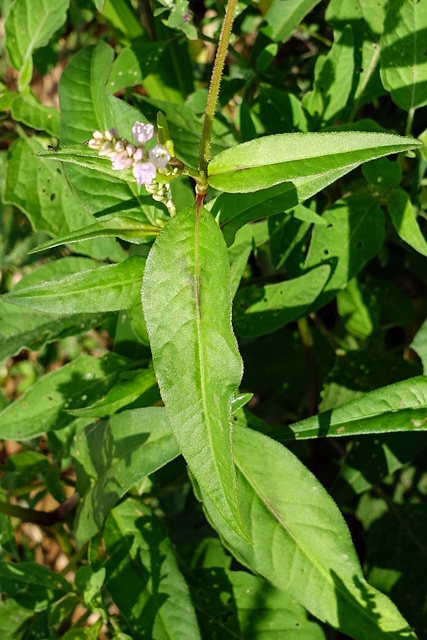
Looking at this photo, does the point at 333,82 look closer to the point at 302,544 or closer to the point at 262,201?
the point at 262,201

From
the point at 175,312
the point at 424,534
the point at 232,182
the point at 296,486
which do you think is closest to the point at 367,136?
the point at 232,182

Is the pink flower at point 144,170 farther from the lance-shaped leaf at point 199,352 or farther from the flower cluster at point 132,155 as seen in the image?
the lance-shaped leaf at point 199,352

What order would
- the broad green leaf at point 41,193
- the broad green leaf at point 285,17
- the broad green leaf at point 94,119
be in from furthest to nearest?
the broad green leaf at point 41,193
the broad green leaf at point 285,17
the broad green leaf at point 94,119

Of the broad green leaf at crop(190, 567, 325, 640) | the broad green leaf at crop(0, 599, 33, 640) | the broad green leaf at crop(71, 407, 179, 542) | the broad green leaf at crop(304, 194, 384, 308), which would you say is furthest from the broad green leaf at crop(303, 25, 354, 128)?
the broad green leaf at crop(0, 599, 33, 640)

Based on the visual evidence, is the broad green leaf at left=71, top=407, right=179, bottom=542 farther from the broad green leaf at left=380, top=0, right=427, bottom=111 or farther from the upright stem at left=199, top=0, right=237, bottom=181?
the broad green leaf at left=380, top=0, right=427, bottom=111

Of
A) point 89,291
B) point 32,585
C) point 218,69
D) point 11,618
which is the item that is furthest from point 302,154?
point 11,618

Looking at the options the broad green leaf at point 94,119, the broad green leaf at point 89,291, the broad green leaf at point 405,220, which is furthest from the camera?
the broad green leaf at point 405,220

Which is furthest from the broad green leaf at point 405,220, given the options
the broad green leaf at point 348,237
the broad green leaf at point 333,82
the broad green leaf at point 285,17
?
the broad green leaf at point 285,17

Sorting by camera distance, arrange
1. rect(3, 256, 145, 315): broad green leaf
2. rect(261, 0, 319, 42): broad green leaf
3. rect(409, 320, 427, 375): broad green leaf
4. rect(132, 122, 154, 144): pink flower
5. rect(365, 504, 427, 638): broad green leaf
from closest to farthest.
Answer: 1. rect(132, 122, 154, 144): pink flower
2. rect(3, 256, 145, 315): broad green leaf
3. rect(409, 320, 427, 375): broad green leaf
4. rect(261, 0, 319, 42): broad green leaf
5. rect(365, 504, 427, 638): broad green leaf
